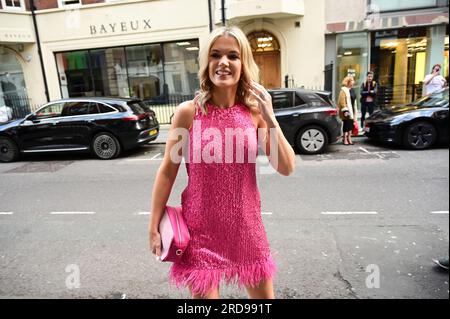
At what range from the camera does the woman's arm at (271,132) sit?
1.49 metres

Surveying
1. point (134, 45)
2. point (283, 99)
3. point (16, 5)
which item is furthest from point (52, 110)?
point (16, 5)

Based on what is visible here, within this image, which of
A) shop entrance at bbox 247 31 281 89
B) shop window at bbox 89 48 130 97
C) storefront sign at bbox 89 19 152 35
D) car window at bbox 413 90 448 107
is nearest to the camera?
car window at bbox 413 90 448 107

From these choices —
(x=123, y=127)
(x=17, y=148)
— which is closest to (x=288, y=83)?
(x=123, y=127)

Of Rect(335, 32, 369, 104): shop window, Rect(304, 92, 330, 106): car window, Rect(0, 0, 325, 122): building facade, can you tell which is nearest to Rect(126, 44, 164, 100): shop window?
Rect(0, 0, 325, 122): building facade

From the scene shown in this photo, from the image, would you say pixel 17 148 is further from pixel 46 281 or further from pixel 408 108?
pixel 408 108

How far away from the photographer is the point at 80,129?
870 cm

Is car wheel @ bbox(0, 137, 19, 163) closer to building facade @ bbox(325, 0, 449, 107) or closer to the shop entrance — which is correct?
the shop entrance

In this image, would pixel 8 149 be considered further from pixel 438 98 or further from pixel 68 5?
pixel 438 98

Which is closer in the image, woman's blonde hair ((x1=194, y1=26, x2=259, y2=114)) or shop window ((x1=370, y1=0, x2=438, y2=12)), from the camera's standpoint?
woman's blonde hair ((x1=194, y1=26, x2=259, y2=114))

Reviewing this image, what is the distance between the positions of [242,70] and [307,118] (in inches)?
264

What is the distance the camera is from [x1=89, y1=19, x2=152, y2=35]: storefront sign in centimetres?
1360

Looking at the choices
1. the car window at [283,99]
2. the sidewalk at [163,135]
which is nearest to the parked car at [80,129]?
the sidewalk at [163,135]

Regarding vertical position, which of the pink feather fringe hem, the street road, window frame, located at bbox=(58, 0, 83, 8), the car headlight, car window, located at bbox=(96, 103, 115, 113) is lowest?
the street road

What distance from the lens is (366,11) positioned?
1028cm
